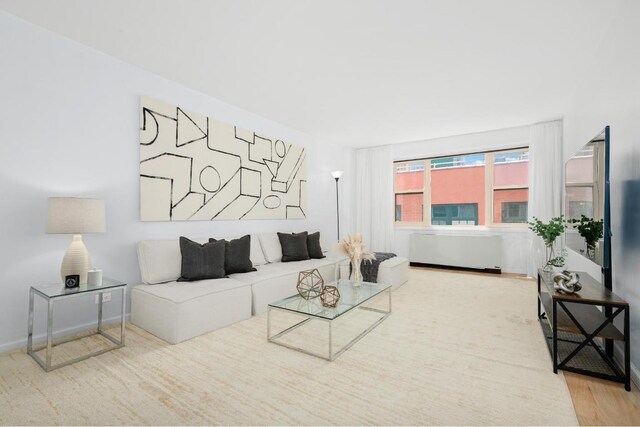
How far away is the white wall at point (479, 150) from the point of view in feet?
17.8

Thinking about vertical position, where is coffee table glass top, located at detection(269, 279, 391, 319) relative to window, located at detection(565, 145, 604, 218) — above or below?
below

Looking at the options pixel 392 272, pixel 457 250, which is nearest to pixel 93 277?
pixel 392 272

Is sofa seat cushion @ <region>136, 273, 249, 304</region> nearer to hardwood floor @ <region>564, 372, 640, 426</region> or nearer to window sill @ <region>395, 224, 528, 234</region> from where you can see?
hardwood floor @ <region>564, 372, 640, 426</region>

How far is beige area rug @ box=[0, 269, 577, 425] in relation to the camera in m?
1.62

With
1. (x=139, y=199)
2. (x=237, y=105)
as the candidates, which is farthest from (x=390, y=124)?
(x=139, y=199)

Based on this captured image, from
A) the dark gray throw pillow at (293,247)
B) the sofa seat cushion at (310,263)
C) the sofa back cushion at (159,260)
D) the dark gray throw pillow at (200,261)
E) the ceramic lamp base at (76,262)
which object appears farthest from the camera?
the dark gray throw pillow at (293,247)

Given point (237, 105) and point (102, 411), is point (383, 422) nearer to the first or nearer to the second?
point (102, 411)

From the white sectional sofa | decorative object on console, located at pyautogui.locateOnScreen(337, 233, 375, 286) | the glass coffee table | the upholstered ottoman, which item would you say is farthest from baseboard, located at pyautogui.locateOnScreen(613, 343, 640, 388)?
the white sectional sofa

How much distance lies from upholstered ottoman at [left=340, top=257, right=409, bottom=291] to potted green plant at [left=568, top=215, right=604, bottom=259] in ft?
6.91

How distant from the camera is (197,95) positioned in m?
3.74

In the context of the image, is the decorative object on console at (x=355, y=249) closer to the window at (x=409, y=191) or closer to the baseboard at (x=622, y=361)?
the baseboard at (x=622, y=361)

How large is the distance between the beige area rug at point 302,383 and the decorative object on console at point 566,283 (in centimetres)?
55

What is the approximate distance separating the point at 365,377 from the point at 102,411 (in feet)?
5.00

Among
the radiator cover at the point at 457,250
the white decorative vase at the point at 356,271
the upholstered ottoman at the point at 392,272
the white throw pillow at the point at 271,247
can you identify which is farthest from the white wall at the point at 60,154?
the radiator cover at the point at 457,250
